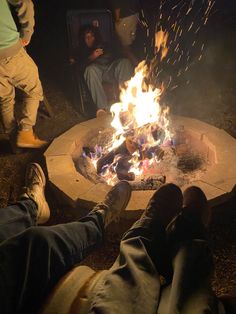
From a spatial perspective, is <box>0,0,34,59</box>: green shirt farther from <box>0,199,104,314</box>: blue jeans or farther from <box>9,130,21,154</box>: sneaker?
<box>0,199,104,314</box>: blue jeans

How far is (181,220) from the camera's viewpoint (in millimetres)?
2717

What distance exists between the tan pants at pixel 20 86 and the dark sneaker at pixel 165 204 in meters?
2.69

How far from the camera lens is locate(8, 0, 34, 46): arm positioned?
4520 mm

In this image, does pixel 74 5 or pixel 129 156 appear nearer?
pixel 129 156

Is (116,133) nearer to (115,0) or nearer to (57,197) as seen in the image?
(57,197)

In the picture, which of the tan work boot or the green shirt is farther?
the tan work boot

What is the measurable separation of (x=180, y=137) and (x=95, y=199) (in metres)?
1.80

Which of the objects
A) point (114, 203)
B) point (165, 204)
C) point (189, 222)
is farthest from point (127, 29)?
point (189, 222)

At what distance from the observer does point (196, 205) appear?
307 centimetres

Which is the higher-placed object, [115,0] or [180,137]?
[115,0]

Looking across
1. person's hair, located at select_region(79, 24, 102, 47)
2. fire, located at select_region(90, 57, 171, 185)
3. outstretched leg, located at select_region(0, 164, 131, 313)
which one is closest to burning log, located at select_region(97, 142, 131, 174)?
fire, located at select_region(90, 57, 171, 185)

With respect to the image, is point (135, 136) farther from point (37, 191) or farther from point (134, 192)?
point (37, 191)

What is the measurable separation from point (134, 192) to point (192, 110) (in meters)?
3.00

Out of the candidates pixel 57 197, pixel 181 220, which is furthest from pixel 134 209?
pixel 57 197
